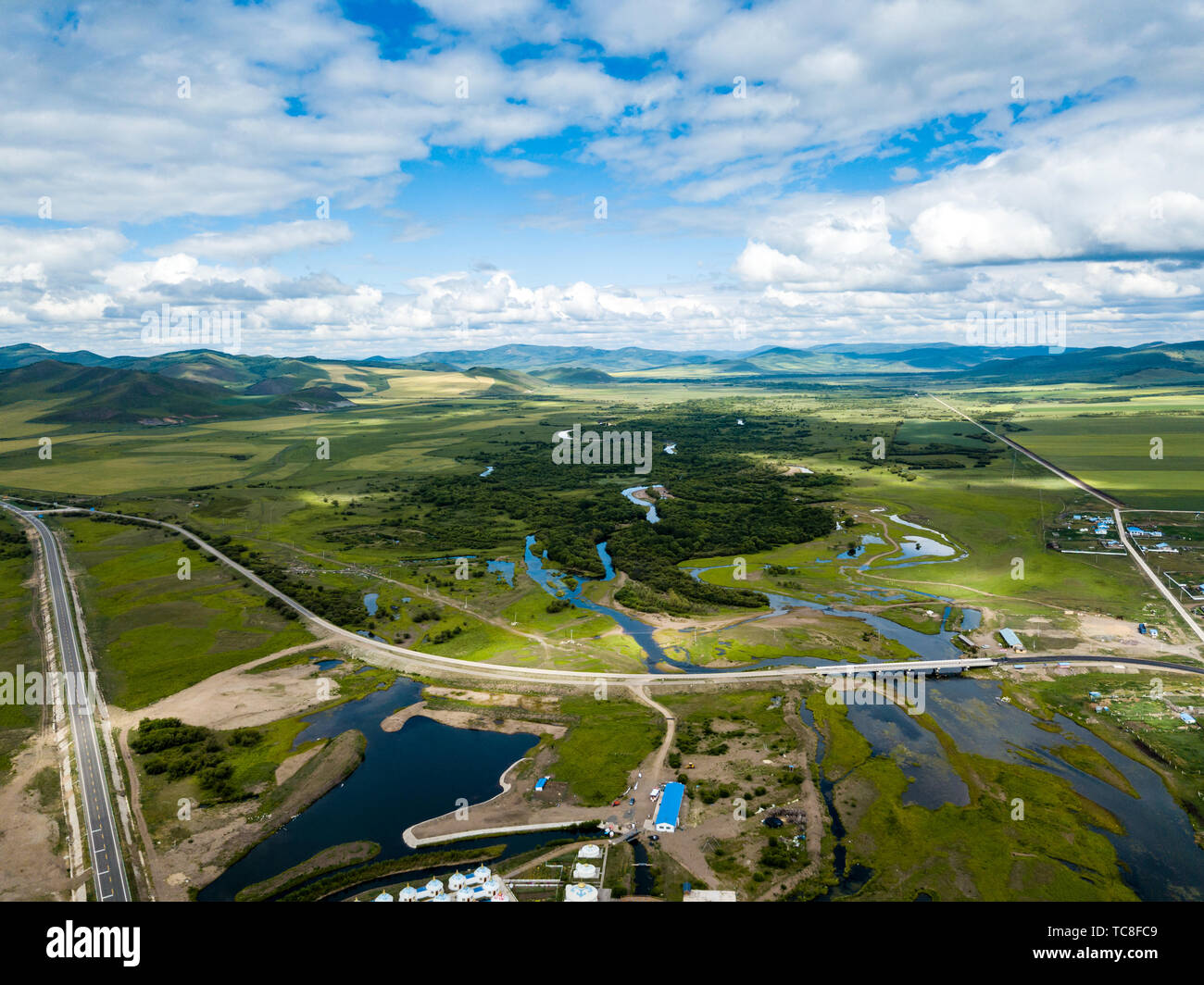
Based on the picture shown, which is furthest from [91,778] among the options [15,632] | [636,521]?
[636,521]

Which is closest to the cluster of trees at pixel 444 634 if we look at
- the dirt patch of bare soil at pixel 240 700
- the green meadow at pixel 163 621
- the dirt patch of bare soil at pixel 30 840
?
the dirt patch of bare soil at pixel 240 700

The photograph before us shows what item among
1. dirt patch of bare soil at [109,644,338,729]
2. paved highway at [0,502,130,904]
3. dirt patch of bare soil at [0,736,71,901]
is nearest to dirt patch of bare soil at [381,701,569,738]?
A: dirt patch of bare soil at [109,644,338,729]

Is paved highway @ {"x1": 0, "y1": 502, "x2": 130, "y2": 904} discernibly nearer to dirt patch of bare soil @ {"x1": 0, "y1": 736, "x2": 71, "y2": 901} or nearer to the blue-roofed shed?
dirt patch of bare soil @ {"x1": 0, "y1": 736, "x2": 71, "y2": 901}

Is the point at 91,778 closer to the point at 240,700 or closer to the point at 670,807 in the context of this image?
the point at 240,700

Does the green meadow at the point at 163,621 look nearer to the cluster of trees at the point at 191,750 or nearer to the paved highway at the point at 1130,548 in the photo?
the cluster of trees at the point at 191,750

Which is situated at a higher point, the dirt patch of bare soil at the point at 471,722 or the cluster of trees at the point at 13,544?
the cluster of trees at the point at 13,544
